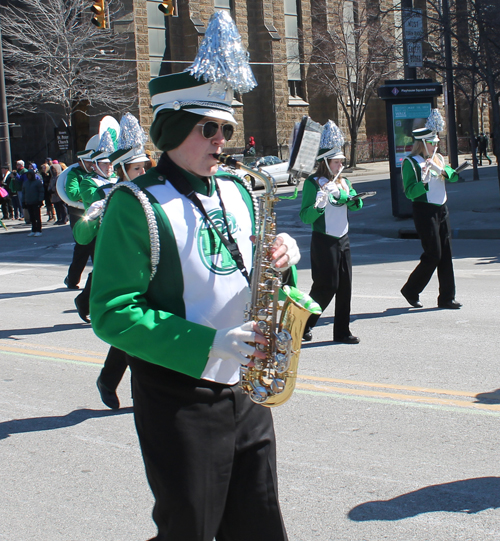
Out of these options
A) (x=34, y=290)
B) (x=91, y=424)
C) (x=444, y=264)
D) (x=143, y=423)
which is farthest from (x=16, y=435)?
(x=34, y=290)

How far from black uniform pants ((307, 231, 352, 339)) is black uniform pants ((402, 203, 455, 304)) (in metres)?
Answer: 1.69

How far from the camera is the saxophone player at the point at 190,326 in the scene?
95.7 inches

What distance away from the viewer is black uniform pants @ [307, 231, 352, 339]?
7.43 meters

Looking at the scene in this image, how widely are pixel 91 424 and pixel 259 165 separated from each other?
3.13 meters

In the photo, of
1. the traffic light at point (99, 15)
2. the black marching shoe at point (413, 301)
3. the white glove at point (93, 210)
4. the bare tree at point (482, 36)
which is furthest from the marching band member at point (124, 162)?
the bare tree at point (482, 36)

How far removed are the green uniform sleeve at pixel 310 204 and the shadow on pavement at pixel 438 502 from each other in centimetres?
368

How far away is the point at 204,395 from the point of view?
2561 millimetres

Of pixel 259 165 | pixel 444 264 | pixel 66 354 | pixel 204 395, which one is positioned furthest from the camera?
pixel 444 264

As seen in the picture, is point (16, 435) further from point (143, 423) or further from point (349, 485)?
point (143, 423)

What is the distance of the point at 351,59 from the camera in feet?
136

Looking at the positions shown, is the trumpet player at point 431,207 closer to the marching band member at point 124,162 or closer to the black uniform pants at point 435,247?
the black uniform pants at point 435,247

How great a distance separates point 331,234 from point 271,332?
16.7 ft

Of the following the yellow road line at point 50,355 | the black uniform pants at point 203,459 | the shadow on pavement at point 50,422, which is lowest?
the shadow on pavement at point 50,422

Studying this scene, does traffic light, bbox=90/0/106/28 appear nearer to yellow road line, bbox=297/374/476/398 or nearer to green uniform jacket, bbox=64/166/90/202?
green uniform jacket, bbox=64/166/90/202
